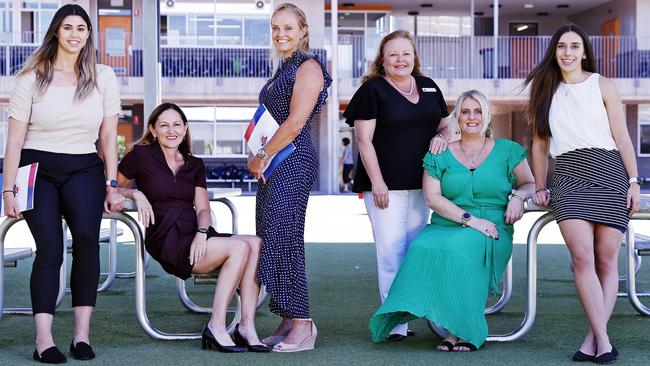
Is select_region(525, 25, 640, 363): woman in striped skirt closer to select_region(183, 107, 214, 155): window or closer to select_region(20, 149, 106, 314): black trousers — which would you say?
select_region(20, 149, 106, 314): black trousers

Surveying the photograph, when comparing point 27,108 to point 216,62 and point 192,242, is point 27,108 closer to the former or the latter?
point 192,242

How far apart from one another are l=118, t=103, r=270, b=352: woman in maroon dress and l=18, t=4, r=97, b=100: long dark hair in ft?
1.91

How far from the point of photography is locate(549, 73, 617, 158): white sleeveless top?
5.52m

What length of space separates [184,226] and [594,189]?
6.97 feet

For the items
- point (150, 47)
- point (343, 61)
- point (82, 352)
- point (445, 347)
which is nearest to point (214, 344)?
point (82, 352)

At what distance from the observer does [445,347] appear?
5.51 m

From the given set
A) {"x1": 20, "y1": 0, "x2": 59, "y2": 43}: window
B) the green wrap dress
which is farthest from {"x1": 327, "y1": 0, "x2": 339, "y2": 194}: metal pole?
the green wrap dress

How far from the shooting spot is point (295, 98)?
18.3 ft

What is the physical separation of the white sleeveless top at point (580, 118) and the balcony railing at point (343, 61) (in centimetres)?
2493

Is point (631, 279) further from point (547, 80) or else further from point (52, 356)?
point (52, 356)

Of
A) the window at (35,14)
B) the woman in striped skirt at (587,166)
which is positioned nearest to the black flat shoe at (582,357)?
the woman in striped skirt at (587,166)

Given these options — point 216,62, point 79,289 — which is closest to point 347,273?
point 79,289

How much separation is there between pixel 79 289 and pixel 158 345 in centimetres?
57

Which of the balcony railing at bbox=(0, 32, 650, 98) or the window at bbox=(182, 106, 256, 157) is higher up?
the balcony railing at bbox=(0, 32, 650, 98)
